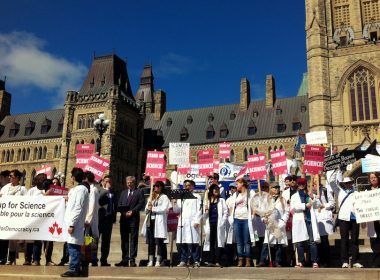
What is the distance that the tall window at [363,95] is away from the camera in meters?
30.8

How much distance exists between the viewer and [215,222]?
31.3ft

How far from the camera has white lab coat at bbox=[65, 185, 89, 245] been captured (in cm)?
745

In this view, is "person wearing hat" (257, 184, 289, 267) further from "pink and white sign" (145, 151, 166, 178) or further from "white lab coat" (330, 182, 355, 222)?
"pink and white sign" (145, 151, 166, 178)

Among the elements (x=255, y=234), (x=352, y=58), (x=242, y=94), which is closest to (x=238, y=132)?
(x=242, y=94)

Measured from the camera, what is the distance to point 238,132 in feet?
163

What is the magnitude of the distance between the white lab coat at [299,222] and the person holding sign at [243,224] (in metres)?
0.93

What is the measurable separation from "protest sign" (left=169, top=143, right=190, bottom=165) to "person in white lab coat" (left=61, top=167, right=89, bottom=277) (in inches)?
360

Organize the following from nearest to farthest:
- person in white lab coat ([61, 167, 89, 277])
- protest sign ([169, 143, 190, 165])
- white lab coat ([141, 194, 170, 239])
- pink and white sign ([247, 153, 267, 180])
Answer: person in white lab coat ([61, 167, 89, 277]), white lab coat ([141, 194, 170, 239]), pink and white sign ([247, 153, 267, 180]), protest sign ([169, 143, 190, 165])

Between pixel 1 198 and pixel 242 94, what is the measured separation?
44681mm

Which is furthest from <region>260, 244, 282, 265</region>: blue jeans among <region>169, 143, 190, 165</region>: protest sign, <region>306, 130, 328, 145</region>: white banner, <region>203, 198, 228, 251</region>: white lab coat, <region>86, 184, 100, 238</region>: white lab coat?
<region>306, 130, 328, 145</region>: white banner

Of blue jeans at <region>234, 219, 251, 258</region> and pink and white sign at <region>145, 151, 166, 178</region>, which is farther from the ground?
pink and white sign at <region>145, 151, 166, 178</region>

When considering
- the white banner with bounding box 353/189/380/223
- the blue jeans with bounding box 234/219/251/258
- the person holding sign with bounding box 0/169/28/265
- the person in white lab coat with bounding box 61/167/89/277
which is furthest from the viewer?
the person holding sign with bounding box 0/169/28/265

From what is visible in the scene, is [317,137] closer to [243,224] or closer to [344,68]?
Answer: [243,224]

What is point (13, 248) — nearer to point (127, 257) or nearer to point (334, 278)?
point (127, 257)
